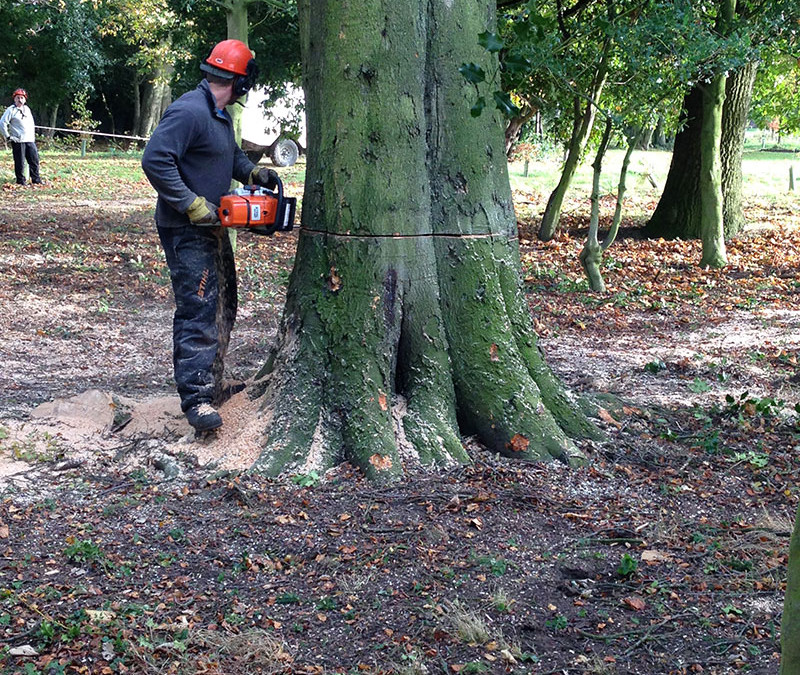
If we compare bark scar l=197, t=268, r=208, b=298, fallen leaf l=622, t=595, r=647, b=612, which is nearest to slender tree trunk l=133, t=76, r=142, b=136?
bark scar l=197, t=268, r=208, b=298

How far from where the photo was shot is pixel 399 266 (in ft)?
16.7

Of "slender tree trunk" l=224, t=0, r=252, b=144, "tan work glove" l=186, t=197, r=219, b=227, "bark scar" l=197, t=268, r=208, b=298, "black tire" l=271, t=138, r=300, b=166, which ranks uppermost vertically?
"slender tree trunk" l=224, t=0, r=252, b=144

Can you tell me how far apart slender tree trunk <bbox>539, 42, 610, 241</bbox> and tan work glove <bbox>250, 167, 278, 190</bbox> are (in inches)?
191

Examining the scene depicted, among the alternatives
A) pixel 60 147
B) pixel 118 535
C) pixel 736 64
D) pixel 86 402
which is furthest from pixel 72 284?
pixel 60 147

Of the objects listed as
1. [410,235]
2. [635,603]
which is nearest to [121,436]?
[410,235]

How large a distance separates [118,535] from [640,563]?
2.44m

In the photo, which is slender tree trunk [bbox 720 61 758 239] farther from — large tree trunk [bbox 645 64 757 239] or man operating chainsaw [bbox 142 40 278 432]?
man operating chainsaw [bbox 142 40 278 432]

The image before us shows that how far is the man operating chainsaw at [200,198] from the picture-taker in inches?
193

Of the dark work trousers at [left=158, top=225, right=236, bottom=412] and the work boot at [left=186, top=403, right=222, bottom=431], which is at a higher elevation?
the dark work trousers at [left=158, top=225, right=236, bottom=412]

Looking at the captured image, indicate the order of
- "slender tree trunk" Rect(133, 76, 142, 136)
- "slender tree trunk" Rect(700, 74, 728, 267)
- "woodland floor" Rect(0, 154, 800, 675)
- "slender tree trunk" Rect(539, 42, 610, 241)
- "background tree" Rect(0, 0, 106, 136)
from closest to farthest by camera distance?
"woodland floor" Rect(0, 154, 800, 675), "slender tree trunk" Rect(539, 42, 610, 241), "slender tree trunk" Rect(700, 74, 728, 267), "background tree" Rect(0, 0, 106, 136), "slender tree trunk" Rect(133, 76, 142, 136)

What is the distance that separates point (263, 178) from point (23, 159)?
616 inches

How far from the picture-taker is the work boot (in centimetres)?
516

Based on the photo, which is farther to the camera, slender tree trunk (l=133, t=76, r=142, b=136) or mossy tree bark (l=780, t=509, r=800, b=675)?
slender tree trunk (l=133, t=76, r=142, b=136)

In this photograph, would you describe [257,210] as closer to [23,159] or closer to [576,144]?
[576,144]
